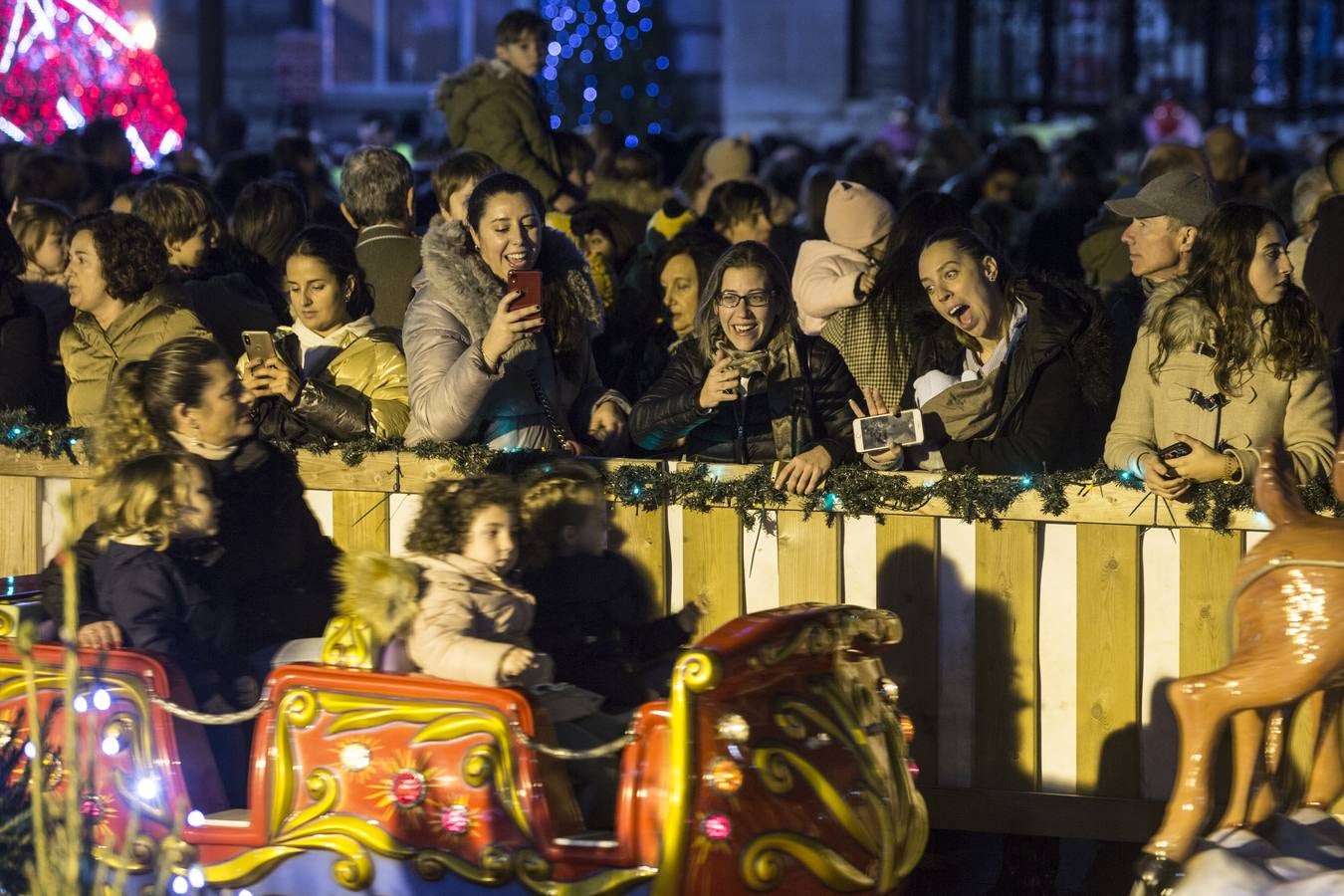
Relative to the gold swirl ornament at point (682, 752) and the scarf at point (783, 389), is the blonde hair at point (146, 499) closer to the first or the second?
the gold swirl ornament at point (682, 752)

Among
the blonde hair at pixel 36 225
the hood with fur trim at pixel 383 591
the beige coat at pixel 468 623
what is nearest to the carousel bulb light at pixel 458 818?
the beige coat at pixel 468 623

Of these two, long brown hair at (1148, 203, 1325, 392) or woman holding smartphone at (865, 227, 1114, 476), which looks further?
woman holding smartphone at (865, 227, 1114, 476)

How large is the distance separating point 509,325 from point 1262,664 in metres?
2.23

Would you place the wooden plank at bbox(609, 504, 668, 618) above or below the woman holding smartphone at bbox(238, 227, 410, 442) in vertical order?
below

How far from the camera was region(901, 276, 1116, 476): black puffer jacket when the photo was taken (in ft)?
19.7

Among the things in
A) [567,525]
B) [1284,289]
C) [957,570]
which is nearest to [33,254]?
[567,525]

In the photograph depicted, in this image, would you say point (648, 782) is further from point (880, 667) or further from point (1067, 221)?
point (1067, 221)

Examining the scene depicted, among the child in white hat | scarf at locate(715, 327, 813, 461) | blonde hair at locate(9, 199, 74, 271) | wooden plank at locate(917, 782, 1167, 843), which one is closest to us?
wooden plank at locate(917, 782, 1167, 843)

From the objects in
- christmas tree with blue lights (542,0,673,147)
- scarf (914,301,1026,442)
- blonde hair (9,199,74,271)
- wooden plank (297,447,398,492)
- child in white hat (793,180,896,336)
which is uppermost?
christmas tree with blue lights (542,0,673,147)

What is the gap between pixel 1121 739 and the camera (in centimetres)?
560

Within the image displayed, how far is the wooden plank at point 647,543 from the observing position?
229 inches

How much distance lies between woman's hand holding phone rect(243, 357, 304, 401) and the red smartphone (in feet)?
3.01

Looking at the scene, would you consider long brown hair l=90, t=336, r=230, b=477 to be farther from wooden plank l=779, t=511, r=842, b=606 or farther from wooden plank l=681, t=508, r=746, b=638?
wooden plank l=779, t=511, r=842, b=606

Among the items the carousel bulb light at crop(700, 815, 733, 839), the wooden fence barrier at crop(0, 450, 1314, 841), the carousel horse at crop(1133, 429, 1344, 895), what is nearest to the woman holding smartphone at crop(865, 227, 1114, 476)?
the wooden fence barrier at crop(0, 450, 1314, 841)
